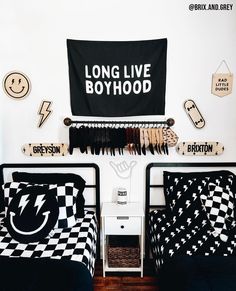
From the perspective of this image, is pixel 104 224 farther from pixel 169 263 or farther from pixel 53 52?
pixel 53 52

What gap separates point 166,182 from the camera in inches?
103

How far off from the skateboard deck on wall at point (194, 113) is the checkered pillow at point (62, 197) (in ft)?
3.96

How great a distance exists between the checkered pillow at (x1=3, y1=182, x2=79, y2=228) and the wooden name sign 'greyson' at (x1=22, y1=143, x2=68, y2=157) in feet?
1.08

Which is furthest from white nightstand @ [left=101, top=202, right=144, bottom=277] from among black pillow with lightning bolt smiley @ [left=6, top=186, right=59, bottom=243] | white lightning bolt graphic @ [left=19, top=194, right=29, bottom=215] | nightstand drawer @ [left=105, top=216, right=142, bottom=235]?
white lightning bolt graphic @ [left=19, top=194, right=29, bottom=215]

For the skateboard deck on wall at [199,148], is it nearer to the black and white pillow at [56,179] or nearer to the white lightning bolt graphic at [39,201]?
the black and white pillow at [56,179]

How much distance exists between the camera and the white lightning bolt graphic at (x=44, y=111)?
260cm

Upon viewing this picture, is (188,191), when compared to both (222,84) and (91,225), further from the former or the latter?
(222,84)

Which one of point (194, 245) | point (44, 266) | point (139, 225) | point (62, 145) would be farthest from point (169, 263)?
point (62, 145)

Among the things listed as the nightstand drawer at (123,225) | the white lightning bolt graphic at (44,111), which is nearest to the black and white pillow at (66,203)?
the nightstand drawer at (123,225)

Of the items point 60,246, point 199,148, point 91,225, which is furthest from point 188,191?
point 60,246

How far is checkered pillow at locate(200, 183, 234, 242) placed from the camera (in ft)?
7.37

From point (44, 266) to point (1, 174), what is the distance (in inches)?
46.8

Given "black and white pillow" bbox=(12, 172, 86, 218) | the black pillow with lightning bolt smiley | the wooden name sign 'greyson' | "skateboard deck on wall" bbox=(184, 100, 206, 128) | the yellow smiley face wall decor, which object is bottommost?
the black pillow with lightning bolt smiley

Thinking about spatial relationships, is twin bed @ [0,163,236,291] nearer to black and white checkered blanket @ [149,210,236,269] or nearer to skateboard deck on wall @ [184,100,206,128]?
black and white checkered blanket @ [149,210,236,269]
